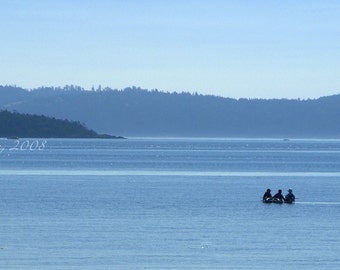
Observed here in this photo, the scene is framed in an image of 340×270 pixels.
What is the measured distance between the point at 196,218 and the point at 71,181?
3673 centimetres

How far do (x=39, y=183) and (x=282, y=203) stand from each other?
27.5 m

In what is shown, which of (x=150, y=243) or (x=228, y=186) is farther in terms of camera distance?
(x=228, y=186)

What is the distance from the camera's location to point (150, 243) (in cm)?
3950

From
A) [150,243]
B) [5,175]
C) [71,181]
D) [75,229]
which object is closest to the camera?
[150,243]

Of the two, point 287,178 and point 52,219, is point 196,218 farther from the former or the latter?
point 287,178

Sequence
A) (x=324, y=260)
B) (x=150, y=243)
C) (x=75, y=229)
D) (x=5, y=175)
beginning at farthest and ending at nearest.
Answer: (x=5, y=175) < (x=75, y=229) < (x=150, y=243) < (x=324, y=260)

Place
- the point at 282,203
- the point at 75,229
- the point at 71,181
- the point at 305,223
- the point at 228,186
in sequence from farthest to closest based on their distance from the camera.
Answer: the point at 71,181
the point at 228,186
the point at 282,203
the point at 305,223
the point at 75,229

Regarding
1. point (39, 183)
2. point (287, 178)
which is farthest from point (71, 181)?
point (287, 178)

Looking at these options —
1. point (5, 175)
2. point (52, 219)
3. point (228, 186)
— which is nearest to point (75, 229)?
point (52, 219)

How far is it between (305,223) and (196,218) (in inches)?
196

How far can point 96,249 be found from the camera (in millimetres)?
37688

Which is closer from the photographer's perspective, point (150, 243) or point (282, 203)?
point (150, 243)

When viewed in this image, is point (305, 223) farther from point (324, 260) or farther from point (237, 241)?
point (324, 260)

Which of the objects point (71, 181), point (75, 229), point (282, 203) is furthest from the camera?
point (71, 181)
